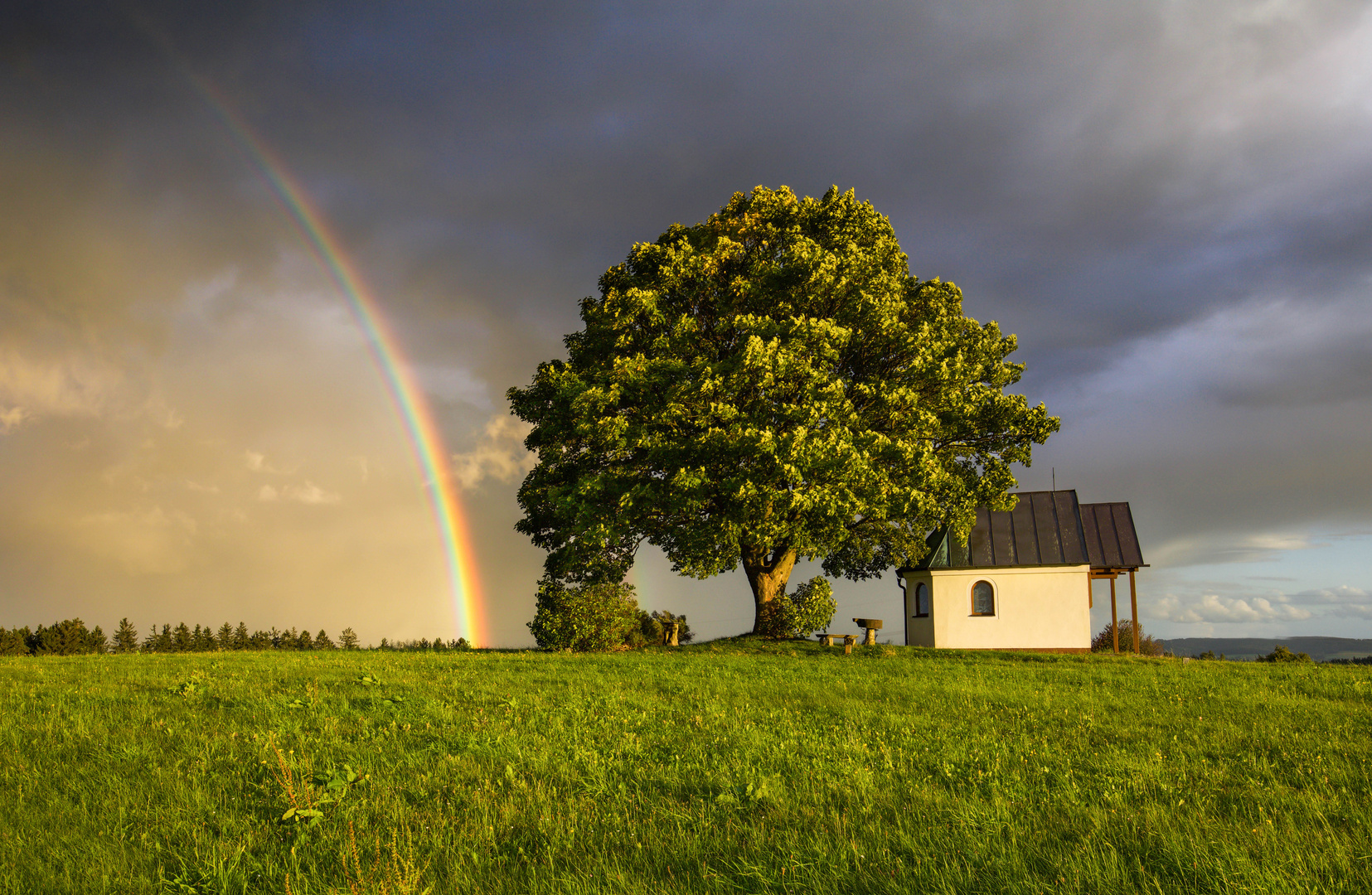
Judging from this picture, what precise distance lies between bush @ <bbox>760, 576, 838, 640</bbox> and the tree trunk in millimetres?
1055

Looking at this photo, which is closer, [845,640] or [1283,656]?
[845,640]

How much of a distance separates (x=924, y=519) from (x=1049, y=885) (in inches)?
1028

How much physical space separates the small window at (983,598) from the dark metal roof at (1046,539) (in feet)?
2.79

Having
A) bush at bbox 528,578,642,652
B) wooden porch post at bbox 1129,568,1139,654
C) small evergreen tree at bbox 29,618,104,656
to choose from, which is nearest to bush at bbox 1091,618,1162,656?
wooden porch post at bbox 1129,568,1139,654

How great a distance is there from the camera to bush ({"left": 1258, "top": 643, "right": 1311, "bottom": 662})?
3198cm

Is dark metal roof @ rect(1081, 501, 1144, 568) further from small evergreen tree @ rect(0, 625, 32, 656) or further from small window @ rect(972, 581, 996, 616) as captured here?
small evergreen tree @ rect(0, 625, 32, 656)

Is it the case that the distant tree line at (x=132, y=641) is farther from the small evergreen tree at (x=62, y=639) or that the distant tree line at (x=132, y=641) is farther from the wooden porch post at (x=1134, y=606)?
the wooden porch post at (x=1134, y=606)

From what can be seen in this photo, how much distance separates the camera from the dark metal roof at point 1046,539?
107 ft

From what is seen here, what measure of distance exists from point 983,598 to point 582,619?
1726 cm

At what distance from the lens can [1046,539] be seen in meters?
33.2

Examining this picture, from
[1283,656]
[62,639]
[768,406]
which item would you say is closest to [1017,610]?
[1283,656]

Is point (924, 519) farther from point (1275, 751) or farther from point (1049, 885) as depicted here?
point (1049, 885)

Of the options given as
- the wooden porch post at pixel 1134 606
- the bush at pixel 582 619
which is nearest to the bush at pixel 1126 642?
the wooden porch post at pixel 1134 606

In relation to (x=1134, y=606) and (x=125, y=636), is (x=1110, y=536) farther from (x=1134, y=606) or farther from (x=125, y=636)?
(x=125, y=636)
